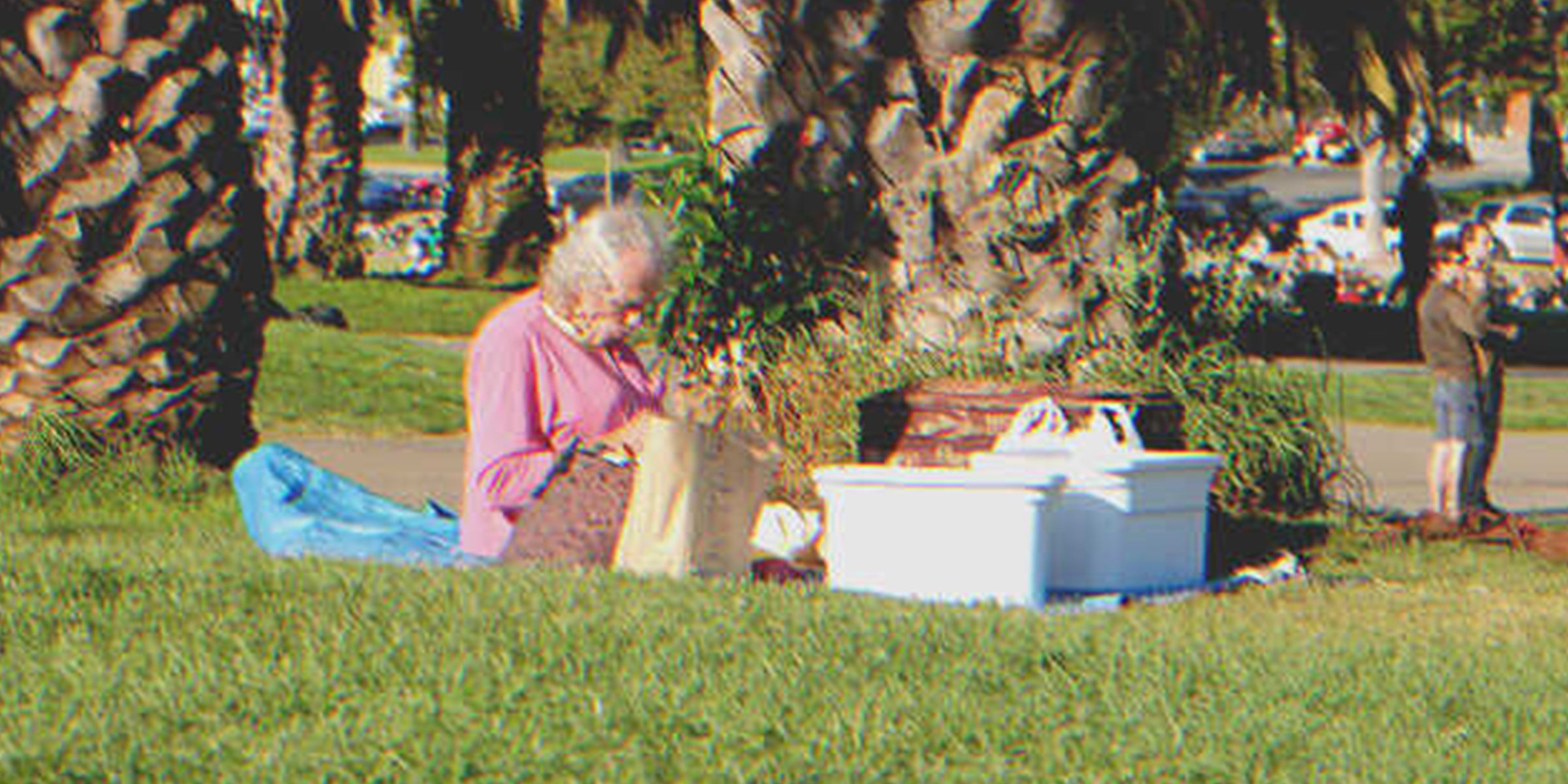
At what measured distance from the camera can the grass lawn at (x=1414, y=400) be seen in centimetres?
1730

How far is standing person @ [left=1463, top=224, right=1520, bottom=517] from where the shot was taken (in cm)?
1072

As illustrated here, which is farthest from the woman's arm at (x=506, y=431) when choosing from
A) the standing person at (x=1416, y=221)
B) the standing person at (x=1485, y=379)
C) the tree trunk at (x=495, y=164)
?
the tree trunk at (x=495, y=164)

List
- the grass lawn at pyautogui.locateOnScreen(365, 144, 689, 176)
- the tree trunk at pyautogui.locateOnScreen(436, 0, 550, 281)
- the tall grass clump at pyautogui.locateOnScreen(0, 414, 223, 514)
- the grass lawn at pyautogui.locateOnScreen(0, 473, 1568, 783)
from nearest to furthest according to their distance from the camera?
the grass lawn at pyautogui.locateOnScreen(0, 473, 1568, 783) → the tall grass clump at pyautogui.locateOnScreen(0, 414, 223, 514) → the tree trunk at pyautogui.locateOnScreen(436, 0, 550, 281) → the grass lawn at pyautogui.locateOnScreen(365, 144, 689, 176)

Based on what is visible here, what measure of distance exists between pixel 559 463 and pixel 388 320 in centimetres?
1621

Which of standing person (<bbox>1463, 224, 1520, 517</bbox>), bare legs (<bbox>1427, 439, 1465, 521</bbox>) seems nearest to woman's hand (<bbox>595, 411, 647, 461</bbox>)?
bare legs (<bbox>1427, 439, 1465, 521</bbox>)

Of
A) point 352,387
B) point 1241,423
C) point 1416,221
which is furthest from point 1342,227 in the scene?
point 1241,423

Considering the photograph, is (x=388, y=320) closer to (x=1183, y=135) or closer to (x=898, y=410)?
(x=1183, y=135)

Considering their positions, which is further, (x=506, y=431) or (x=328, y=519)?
(x=328, y=519)

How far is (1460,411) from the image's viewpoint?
1075cm

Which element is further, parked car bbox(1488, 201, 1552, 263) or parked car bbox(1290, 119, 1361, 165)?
parked car bbox(1290, 119, 1361, 165)

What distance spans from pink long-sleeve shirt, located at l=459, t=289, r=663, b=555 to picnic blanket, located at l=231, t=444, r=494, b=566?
191mm

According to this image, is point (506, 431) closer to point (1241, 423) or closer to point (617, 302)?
point (617, 302)

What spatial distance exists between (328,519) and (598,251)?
135 cm

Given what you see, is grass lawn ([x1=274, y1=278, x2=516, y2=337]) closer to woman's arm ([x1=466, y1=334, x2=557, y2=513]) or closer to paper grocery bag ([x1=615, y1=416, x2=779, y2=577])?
woman's arm ([x1=466, y1=334, x2=557, y2=513])
